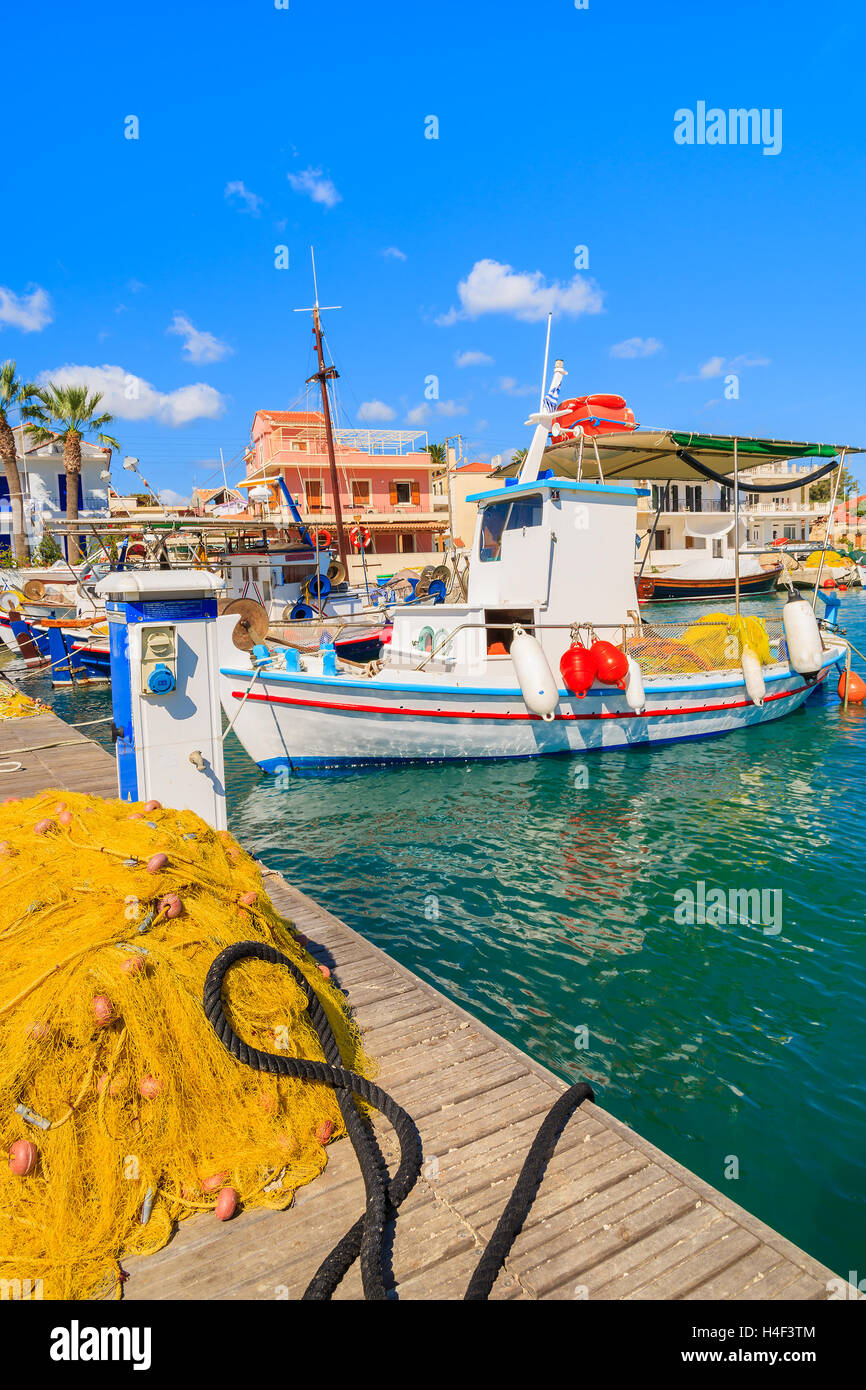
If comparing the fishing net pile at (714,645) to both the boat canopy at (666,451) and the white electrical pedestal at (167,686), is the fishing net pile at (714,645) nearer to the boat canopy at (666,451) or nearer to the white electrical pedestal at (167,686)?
the boat canopy at (666,451)

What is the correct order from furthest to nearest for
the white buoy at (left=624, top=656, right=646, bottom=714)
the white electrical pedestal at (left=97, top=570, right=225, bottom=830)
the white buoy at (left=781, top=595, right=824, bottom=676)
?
the white buoy at (left=781, top=595, right=824, bottom=676)
the white buoy at (left=624, top=656, right=646, bottom=714)
the white electrical pedestal at (left=97, top=570, right=225, bottom=830)

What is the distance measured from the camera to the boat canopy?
42.9ft

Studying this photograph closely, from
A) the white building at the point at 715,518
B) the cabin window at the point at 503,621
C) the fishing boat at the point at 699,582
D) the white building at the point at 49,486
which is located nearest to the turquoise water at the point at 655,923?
the cabin window at the point at 503,621

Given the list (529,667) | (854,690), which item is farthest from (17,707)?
(854,690)

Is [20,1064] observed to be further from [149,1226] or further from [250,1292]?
[250,1292]

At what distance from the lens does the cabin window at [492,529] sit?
42.0 ft

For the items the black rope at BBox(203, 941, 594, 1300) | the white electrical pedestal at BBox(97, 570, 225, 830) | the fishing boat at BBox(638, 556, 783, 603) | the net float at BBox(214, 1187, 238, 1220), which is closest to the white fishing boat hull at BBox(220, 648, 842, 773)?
the white electrical pedestal at BBox(97, 570, 225, 830)

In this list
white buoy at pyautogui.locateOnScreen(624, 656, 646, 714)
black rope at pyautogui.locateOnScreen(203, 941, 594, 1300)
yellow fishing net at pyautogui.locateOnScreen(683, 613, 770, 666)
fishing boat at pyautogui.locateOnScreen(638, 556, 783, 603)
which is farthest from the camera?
fishing boat at pyautogui.locateOnScreen(638, 556, 783, 603)

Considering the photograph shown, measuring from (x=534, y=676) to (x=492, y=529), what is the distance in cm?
328

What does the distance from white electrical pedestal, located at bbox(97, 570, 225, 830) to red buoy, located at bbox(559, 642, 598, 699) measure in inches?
264

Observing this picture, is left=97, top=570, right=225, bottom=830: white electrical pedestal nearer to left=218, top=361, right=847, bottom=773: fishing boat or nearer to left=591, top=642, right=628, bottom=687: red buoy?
left=218, top=361, right=847, bottom=773: fishing boat

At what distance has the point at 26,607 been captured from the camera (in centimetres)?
2630

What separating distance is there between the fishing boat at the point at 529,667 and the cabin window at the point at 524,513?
2 centimetres
